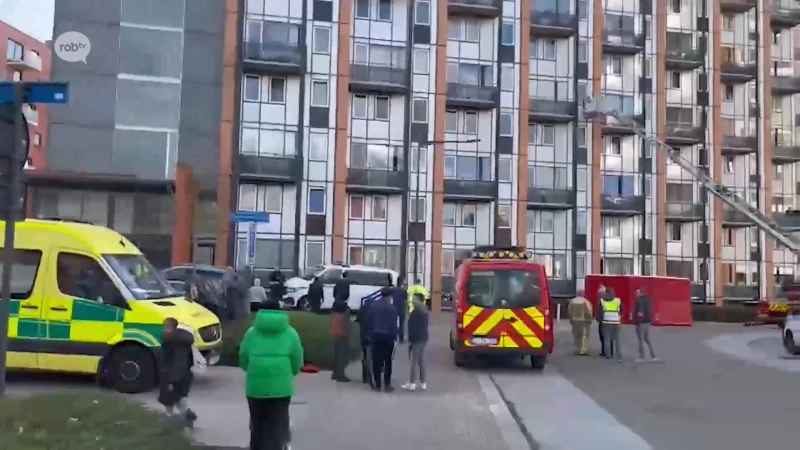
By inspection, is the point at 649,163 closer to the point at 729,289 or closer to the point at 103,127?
the point at 729,289

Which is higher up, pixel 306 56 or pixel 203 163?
pixel 306 56

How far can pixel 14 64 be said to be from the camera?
6600cm

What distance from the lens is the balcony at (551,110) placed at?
165ft

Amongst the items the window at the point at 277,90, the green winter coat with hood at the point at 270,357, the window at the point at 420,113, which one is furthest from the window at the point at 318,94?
the green winter coat with hood at the point at 270,357

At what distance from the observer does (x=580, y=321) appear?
837 inches


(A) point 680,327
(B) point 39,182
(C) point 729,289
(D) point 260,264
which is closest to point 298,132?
(D) point 260,264

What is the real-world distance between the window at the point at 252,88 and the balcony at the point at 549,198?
1653 centimetres

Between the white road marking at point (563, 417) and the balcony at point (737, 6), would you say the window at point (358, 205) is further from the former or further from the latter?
the white road marking at point (563, 417)

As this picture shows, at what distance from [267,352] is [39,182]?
34109 mm

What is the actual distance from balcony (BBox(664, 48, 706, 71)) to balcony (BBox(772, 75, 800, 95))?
8.22 metres

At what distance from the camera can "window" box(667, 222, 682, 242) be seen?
181 feet

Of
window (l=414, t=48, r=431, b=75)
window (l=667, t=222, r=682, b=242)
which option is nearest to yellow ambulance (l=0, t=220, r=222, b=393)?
window (l=414, t=48, r=431, b=75)

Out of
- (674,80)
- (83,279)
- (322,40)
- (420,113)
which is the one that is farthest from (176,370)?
(674,80)

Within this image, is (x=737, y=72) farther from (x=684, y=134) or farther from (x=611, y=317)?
(x=611, y=317)
